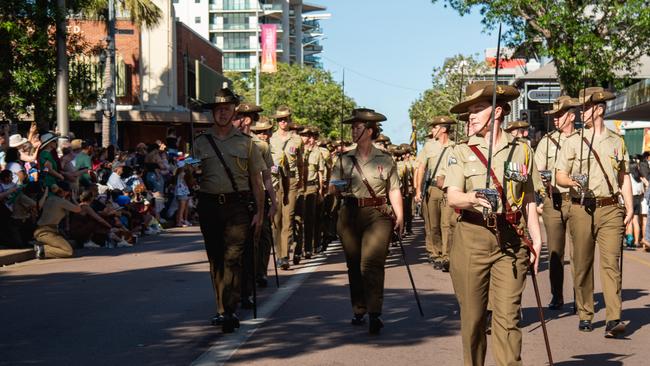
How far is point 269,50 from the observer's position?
77.2 m

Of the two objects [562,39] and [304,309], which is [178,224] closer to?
[562,39]

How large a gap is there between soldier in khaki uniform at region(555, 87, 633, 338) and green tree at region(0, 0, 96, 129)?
16.9 m

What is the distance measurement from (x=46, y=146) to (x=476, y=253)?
47.5ft

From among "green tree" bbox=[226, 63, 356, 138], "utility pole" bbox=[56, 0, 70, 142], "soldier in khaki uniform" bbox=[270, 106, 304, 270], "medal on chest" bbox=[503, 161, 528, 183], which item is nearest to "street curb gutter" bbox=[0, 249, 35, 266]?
"soldier in khaki uniform" bbox=[270, 106, 304, 270]

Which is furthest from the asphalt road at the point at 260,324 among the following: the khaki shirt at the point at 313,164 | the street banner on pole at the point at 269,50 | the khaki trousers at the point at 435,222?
the street banner on pole at the point at 269,50

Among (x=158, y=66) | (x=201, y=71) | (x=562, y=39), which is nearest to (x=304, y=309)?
(x=562, y=39)

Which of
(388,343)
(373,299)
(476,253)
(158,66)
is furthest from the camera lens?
(158,66)

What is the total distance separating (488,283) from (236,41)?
14111 cm

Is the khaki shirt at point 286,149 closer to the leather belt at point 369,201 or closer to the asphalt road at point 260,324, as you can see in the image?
the asphalt road at point 260,324

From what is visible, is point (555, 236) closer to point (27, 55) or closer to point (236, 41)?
point (27, 55)

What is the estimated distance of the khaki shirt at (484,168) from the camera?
22.0 ft

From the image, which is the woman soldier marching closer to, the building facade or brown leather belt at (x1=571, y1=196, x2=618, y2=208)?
brown leather belt at (x1=571, y1=196, x2=618, y2=208)

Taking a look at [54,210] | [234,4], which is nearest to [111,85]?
[54,210]

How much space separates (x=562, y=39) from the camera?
34.5m
